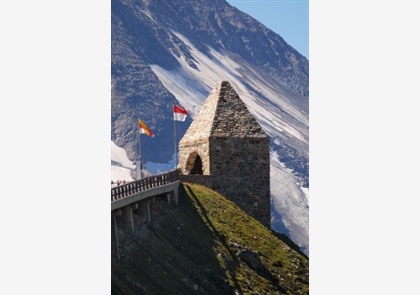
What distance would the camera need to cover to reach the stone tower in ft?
185

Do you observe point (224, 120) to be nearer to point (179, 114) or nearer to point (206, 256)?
point (179, 114)

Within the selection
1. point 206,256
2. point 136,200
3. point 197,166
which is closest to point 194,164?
point 197,166

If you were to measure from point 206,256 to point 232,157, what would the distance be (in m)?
12.0

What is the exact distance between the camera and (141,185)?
43.2 metres

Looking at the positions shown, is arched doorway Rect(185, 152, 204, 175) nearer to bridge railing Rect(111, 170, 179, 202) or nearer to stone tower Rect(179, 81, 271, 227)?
stone tower Rect(179, 81, 271, 227)

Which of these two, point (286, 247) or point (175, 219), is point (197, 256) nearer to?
point (175, 219)

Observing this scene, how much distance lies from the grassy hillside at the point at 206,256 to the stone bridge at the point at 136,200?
0.47 meters

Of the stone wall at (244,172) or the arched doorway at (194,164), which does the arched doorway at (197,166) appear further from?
the stone wall at (244,172)

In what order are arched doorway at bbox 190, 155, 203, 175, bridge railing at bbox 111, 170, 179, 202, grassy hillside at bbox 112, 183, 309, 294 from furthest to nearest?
arched doorway at bbox 190, 155, 203, 175 → bridge railing at bbox 111, 170, 179, 202 → grassy hillside at bbox 112, 183, 309, 294

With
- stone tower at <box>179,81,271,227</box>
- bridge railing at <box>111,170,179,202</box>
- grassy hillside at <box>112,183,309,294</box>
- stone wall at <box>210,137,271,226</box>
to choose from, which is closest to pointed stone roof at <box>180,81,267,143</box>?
stone tower at <box>179,81,271,227</box>
